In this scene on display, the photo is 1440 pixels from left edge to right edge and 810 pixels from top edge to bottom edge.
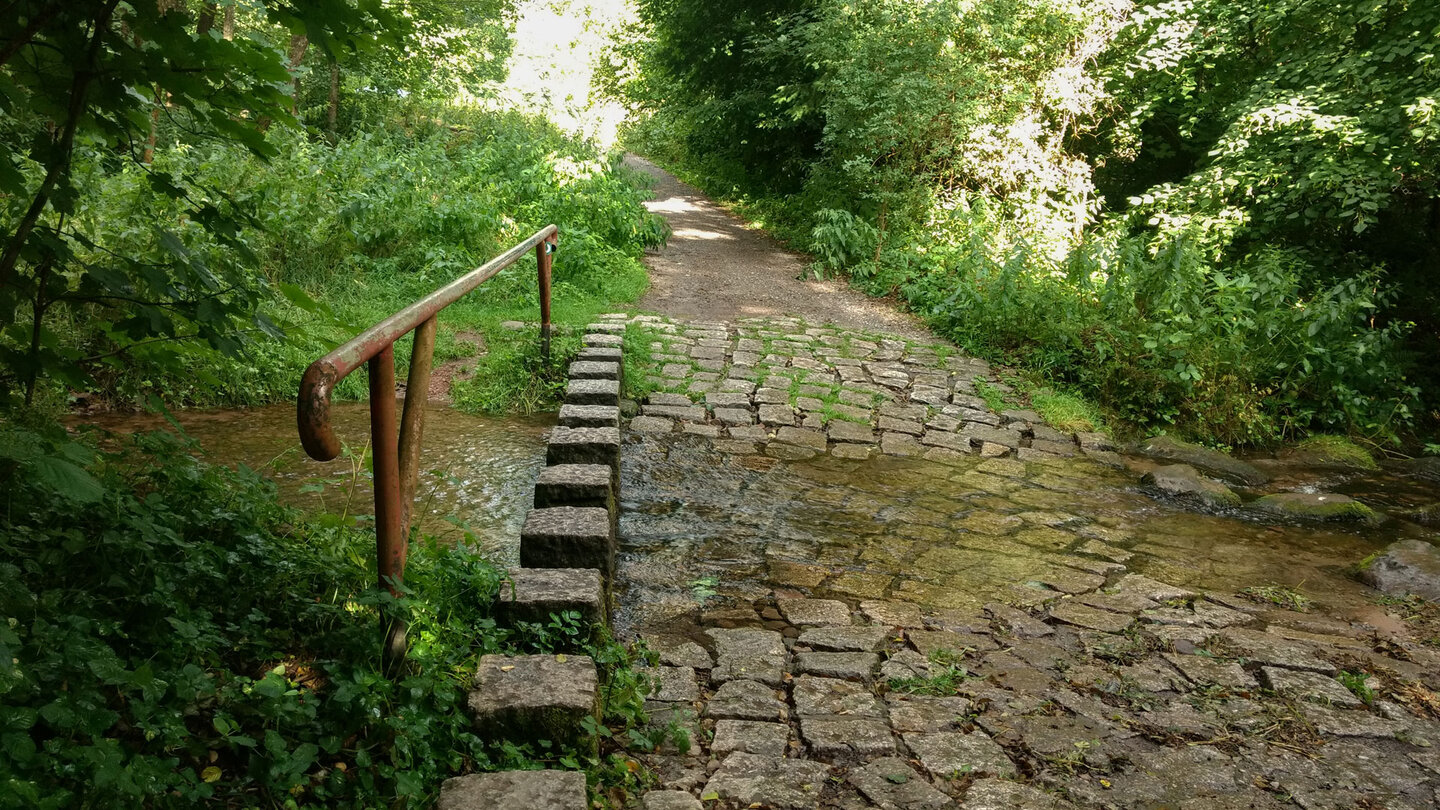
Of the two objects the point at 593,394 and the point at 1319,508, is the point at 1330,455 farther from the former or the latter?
the point at 593,394

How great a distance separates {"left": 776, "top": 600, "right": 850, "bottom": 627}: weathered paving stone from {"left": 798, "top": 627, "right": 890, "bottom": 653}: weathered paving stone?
66 mm

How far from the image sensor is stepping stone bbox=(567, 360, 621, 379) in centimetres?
593

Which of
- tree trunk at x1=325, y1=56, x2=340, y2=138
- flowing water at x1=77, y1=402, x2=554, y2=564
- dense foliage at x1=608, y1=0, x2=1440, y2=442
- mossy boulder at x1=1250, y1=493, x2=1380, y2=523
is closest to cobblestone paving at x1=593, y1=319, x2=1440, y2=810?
mossy boulder at x1=1250, y1=493, x2=1380, y2=523

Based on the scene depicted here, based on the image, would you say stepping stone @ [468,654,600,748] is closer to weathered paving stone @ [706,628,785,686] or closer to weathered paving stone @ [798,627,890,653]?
weathered paving stone @ [706,628,785,686]

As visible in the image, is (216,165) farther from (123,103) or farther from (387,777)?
(387,777)

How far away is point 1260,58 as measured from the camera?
431 inches

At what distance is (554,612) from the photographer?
9.85 feet

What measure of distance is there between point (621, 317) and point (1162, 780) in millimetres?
6424

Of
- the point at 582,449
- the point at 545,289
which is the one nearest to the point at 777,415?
the point at 545,289

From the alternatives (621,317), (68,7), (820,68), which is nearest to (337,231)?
(621,317)

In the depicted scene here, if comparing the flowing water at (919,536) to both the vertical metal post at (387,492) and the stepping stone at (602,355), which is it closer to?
the stepping stone at (602,355)

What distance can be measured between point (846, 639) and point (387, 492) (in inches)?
76.4

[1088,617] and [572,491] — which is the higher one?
[572,491]

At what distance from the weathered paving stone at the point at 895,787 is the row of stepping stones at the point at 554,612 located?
788 millimetres
